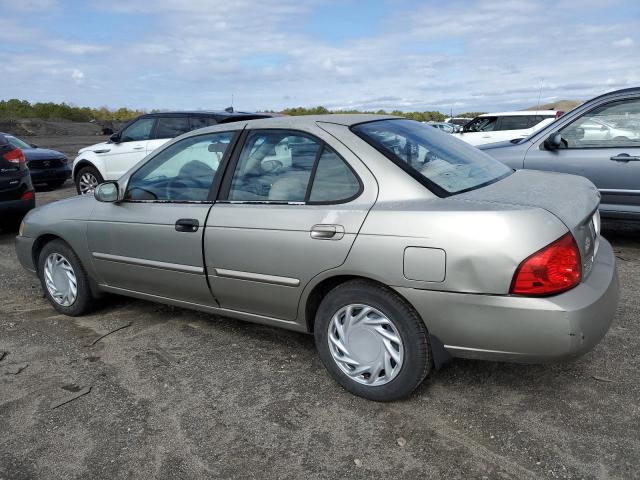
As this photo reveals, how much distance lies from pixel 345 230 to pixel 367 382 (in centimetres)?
84

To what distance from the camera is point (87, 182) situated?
34.4 feet

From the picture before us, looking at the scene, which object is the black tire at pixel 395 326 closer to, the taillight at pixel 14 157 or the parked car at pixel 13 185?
the parked car at pixel 13 185

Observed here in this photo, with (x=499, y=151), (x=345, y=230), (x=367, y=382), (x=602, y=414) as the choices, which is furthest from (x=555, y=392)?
(x=499, y=151)

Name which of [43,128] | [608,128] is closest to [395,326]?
[608,128]

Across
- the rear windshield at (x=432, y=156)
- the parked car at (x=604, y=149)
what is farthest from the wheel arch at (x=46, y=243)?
the parked car at (x=604, y=149)

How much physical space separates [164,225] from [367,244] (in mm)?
1554

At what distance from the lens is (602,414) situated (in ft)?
9.25

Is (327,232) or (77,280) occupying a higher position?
(327,232)

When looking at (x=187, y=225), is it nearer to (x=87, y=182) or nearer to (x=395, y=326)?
(x=395, y=326)

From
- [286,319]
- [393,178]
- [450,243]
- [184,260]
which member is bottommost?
[286,319]

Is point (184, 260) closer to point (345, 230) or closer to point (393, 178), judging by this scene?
point (345, 230)

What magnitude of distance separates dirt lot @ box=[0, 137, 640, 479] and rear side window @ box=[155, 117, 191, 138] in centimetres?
570

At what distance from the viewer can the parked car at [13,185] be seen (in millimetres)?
7335

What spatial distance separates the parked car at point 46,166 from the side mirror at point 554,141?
10.8 metres
